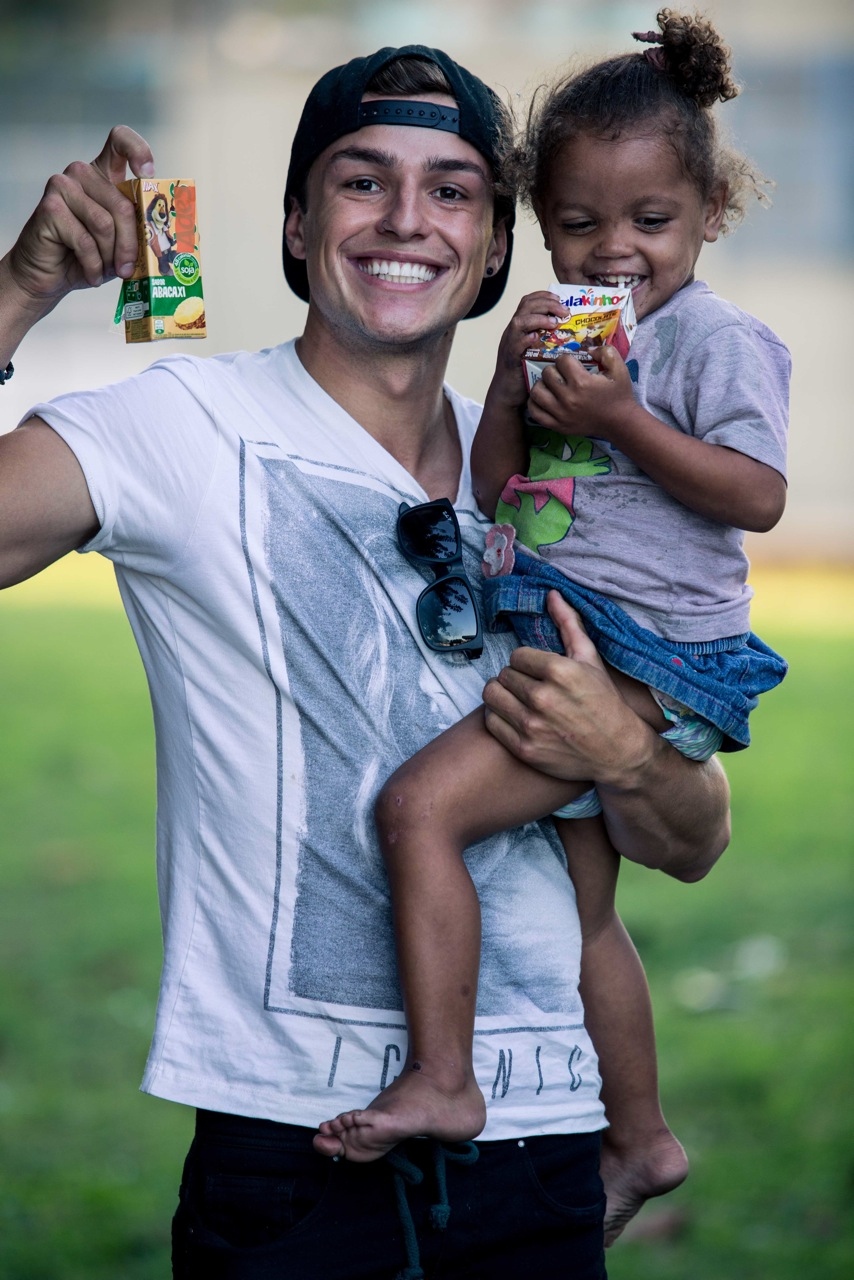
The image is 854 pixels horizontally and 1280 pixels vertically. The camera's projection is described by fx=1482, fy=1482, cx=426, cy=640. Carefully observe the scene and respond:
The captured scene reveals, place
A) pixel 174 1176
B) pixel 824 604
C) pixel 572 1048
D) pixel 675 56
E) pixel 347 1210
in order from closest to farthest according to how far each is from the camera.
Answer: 1. pixel 347 1210
2. pixel 572 1048
3. pixel 675 56
4. pixel 174 1176
5. pixel 824 604

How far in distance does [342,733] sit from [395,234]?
2.42ft

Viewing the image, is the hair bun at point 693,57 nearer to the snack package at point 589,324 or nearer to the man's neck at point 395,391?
the snack package at point 589,324

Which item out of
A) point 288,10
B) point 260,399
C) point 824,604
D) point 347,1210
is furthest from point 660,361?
point 288,10

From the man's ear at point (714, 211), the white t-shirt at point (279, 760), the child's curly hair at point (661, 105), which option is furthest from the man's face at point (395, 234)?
the man's ear at point (714, 211)

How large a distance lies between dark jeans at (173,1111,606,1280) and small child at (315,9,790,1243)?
0.43 feet

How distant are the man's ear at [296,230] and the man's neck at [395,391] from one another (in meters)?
0.19

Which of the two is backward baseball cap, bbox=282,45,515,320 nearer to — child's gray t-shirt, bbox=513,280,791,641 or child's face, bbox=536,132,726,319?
child's face, bbox=536,132,726,319

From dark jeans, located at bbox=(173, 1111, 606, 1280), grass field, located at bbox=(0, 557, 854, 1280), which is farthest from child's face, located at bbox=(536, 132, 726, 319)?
grass field, located at bbox=(0, 557, 854, 1280)

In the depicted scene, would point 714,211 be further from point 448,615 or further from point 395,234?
point 448,615

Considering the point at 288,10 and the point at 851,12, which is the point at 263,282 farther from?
the point at 851,12

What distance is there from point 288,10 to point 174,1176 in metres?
8.77

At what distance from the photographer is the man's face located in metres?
2.17

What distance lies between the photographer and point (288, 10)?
10594 millimetres

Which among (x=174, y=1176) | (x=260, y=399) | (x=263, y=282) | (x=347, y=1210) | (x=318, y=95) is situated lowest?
(x=174, y=1176)
